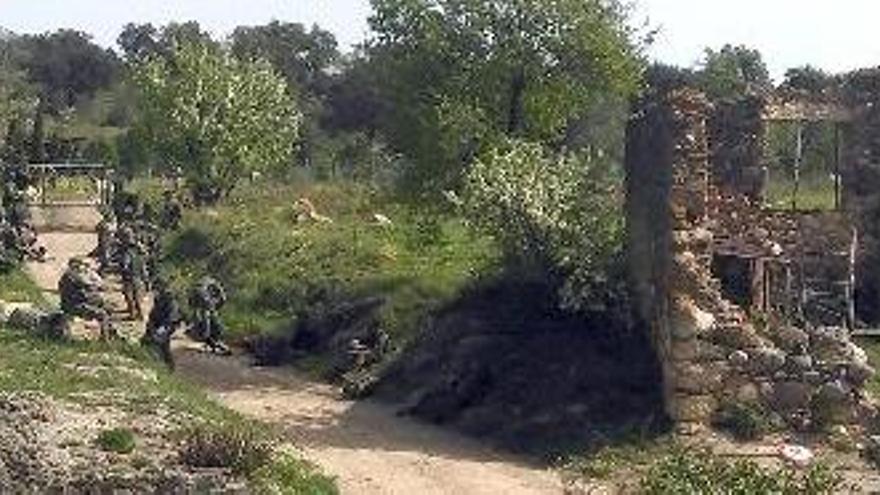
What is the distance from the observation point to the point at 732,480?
16.5 m

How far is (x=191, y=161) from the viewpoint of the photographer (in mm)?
50062

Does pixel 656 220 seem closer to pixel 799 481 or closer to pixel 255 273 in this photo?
pixel 799 481

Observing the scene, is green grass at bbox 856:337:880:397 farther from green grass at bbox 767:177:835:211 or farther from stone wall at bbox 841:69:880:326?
green grass at bbox 767:177:835:211

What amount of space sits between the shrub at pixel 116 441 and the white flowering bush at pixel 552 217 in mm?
9401

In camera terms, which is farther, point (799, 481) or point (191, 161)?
point (191, 161)

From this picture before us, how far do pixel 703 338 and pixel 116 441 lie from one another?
8.29 m

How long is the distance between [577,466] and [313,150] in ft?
176

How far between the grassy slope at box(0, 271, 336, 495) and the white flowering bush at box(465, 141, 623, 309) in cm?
607

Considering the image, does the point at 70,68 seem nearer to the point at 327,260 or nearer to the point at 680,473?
the point at 327,260

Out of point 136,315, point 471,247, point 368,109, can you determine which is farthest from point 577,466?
point 368,109

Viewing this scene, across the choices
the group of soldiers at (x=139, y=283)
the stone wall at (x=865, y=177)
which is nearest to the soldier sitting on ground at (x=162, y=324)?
the group of soldiers at (x=139, y=283)

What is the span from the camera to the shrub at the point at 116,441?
17828 millimetres

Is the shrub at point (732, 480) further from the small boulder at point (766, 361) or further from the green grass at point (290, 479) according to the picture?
the green grass at point (290, 479)

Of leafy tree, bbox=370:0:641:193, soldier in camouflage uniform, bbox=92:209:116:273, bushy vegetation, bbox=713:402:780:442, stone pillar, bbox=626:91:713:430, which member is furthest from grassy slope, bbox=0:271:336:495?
soldier in camouflage uniform, bbox=92:209:116:273
